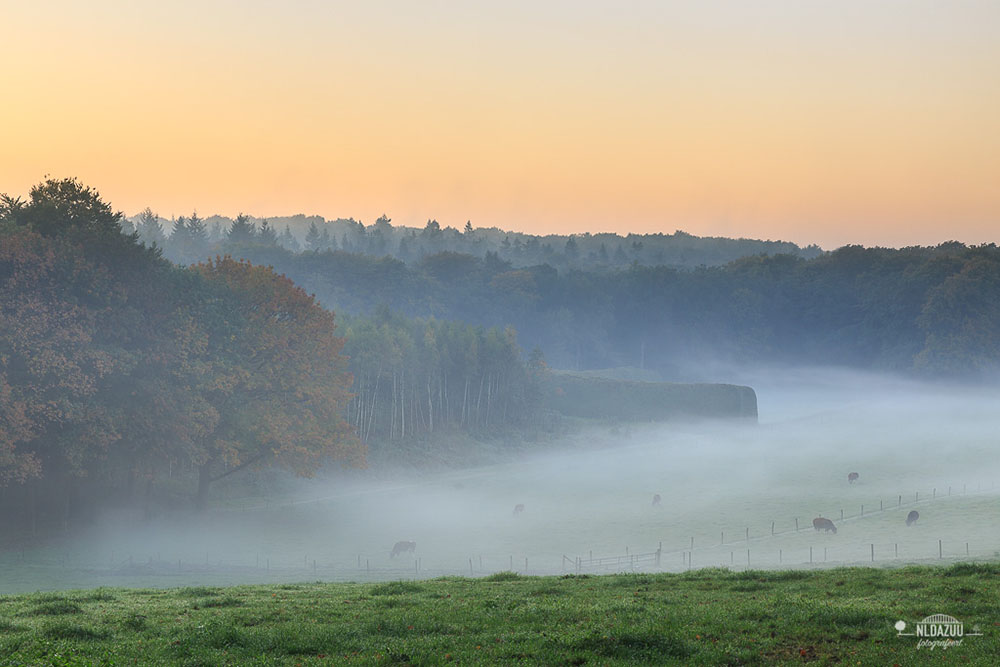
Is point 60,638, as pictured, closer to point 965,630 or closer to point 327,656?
point 327,656

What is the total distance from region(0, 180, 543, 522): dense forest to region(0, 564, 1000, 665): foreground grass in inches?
1393

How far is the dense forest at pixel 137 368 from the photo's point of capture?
201ft

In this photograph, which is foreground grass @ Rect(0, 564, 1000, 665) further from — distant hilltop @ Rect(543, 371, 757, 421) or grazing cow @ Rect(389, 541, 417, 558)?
distant hilltop @ Rect(543, 371, 757, 421)

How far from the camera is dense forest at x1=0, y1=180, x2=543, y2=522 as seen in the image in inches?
2409

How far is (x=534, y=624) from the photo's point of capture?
71.2 ft

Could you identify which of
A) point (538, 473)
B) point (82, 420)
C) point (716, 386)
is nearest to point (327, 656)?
point (82, 420)

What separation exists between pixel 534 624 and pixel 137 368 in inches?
2152

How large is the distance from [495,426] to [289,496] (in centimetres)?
4668

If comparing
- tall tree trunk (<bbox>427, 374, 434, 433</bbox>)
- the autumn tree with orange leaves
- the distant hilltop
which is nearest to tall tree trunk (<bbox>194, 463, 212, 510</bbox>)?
the autumn tree with orange leaves

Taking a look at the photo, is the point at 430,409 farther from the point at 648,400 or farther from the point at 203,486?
the point at 203,486

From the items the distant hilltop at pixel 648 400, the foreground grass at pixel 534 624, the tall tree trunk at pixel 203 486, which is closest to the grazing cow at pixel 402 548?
the tall tree trunk at pixel 203 486

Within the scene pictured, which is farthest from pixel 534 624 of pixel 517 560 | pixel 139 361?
pixel 139 361

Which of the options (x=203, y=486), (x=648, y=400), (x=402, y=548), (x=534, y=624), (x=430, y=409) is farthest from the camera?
(x=648, y=400)

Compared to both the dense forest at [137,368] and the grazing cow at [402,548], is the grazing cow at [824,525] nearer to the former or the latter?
the grazing cow at [402,548]
